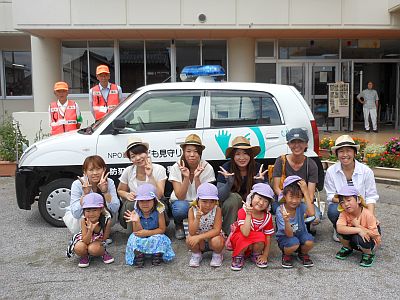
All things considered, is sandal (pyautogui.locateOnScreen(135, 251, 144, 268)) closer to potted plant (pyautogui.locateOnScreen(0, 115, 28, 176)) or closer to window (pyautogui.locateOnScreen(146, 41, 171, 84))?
potted plant (pyautogui.locateOnScreen(0, 115, 28, 176))

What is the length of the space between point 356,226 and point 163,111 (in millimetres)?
2634

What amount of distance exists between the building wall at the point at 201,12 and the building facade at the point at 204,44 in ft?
0.09

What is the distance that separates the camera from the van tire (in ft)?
17.2

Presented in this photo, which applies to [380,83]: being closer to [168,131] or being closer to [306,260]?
[168,131]

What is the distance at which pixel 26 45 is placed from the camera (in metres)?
15.8

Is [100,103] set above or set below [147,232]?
above

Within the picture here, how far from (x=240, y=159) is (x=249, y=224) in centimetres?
89

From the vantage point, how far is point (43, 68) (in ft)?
43.2

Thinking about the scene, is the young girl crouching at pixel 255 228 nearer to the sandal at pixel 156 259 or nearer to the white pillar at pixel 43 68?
the sandal at pixel 156 259

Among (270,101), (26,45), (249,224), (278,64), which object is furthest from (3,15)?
(249,224)

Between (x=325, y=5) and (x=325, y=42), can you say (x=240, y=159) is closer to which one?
(x=325, y=5)

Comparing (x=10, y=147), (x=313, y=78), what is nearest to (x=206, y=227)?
(x=10, y=147)

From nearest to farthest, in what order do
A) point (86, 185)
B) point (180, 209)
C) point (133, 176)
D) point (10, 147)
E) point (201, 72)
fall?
point (86, 185), point (180, 209), point (133, 176), point (201, 72), point (10, 147)

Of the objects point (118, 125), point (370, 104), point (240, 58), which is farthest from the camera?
point (370, 104)
